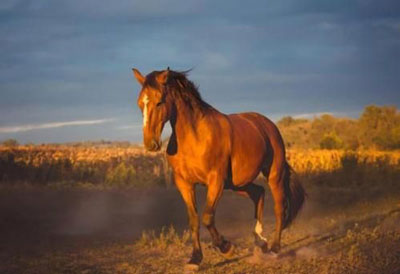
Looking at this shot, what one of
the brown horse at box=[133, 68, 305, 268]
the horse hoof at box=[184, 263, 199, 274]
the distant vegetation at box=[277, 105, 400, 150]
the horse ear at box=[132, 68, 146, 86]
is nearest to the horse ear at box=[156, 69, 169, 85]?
the brown horse at box=[133, 68, 305, 268]

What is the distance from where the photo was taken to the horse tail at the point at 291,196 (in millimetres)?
9195

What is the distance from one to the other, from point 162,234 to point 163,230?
1204 mm

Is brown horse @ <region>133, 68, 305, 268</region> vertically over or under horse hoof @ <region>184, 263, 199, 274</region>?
over

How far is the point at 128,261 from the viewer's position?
8.36m

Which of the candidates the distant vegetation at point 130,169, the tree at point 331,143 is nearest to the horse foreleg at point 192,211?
the distant vegetation at point 130,169

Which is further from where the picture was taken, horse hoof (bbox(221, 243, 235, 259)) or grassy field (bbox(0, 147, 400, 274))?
grassy field (bbox(0, 147, 400, 274))

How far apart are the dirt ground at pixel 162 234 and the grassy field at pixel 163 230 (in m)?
0.02

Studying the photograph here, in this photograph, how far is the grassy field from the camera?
788 centimetres

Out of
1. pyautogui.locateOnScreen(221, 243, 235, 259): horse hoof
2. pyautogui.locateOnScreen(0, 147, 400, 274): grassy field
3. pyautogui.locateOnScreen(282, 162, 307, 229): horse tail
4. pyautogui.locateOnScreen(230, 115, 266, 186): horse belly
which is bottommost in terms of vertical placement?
pyautogui.locateOnScreen(0, 147, 400, 274): grassy field

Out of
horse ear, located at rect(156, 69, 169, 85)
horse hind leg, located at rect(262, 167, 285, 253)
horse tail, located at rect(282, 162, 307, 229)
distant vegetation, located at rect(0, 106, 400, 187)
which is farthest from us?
distant vegetation, located at rect(0, 106, 400, 187)

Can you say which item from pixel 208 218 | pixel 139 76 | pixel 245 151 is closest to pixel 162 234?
pixel 208 218

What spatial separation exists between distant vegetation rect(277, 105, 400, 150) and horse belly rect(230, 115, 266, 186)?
39.4 meters

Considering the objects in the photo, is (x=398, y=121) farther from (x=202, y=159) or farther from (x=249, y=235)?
(x=202, y=159)

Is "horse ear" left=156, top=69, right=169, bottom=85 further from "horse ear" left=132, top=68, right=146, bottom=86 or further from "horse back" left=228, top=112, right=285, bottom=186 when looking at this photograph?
"horse back" left=228, top=112, right=285, bottom=186
